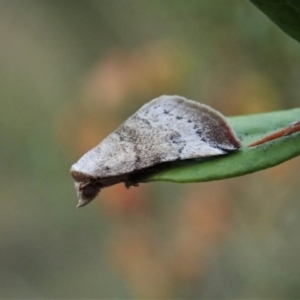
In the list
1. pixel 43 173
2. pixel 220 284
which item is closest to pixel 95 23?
pixel 43 173

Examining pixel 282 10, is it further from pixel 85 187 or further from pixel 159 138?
pixel 85 187

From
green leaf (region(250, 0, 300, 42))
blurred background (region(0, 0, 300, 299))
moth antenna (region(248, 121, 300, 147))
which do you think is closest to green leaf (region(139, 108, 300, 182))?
moth antenna (region(248, 121, 300, 147))

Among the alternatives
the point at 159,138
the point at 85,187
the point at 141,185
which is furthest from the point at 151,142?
the point at 141,185

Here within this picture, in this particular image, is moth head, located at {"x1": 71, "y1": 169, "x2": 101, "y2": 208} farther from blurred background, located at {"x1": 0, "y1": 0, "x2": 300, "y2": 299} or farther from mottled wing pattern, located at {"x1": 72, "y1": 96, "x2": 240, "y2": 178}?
blurred background, located at {"x1": 0, "y1": 0, "x2": 300, "y2": 299}

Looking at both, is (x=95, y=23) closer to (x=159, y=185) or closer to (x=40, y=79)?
(x=40, y=79)

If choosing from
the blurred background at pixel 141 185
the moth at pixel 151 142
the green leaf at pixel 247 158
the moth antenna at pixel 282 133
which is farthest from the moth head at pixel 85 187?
the blurred background at pixel 141 185

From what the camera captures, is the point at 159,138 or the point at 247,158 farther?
the point at 159,138
